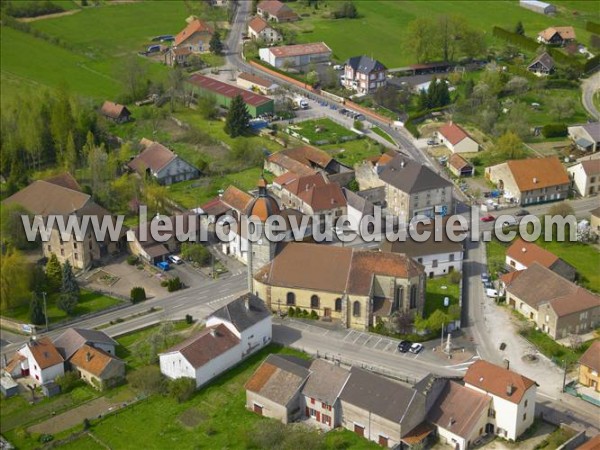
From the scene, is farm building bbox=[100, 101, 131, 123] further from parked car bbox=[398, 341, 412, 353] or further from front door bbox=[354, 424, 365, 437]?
front door bbox=[354, 424, 365, 437]

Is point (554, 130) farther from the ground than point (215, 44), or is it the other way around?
point (215, 44)

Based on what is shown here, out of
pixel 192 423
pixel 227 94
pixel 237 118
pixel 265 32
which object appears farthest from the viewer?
pixel 265 32

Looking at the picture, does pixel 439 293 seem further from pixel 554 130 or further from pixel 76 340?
pixel 554 130

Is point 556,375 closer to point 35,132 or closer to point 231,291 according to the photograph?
point 231,291

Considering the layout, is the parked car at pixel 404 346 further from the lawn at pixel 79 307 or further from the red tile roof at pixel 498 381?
the lawn at pixel 79 307

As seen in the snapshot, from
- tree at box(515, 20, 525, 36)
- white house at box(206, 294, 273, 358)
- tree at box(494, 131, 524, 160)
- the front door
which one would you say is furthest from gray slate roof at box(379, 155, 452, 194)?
tree at box(515, 20, 525, 36)

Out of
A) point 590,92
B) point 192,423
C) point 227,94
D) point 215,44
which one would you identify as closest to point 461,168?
point 590,92
